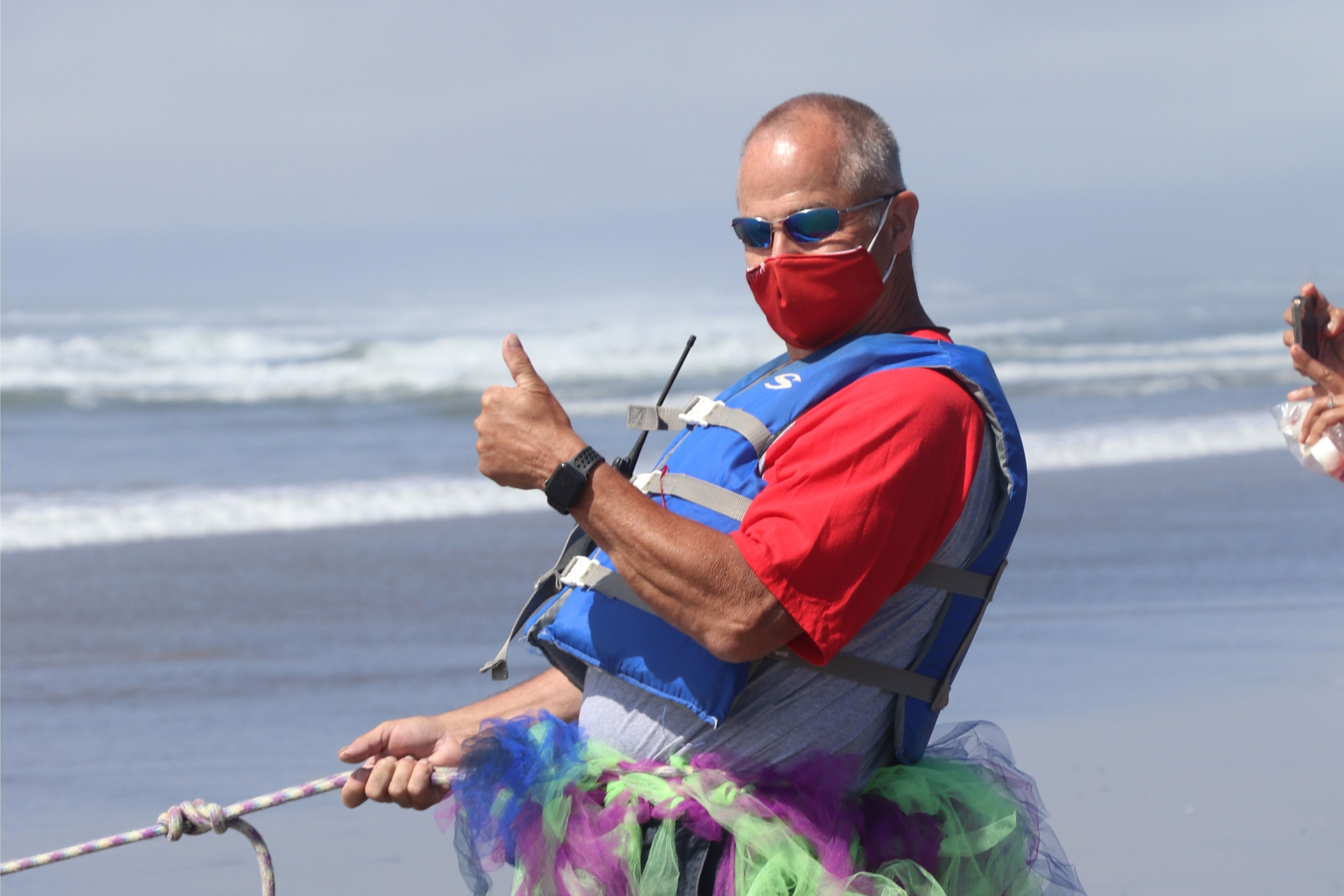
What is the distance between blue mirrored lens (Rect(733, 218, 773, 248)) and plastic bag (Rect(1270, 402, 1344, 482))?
1.01m

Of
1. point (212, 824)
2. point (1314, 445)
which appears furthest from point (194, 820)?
point (1314, 445)

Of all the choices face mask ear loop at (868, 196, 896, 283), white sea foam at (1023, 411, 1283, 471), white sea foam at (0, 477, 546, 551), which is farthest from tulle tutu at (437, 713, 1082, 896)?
white sea foam at (1023, 411, 1283, 471)

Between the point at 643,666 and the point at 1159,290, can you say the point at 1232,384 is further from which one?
the point at 1159,290

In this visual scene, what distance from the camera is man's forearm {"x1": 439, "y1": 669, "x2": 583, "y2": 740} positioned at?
237cm

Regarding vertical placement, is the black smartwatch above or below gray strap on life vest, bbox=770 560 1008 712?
above

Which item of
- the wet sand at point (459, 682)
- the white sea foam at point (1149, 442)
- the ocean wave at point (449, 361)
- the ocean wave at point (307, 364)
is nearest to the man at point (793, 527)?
the wet sand at point (459, 682)

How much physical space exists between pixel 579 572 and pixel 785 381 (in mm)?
425

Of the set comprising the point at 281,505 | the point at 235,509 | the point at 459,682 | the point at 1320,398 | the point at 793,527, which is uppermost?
the point at 793,527

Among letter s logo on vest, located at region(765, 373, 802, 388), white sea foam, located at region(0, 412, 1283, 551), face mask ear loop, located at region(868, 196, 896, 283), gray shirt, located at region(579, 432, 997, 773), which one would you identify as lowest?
white sea foam, located at region(0, 412, 1283, 551)

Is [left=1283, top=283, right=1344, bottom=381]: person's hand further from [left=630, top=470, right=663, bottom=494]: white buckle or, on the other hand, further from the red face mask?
[left=630, top=470, right=663, bottom=494]: white buckle

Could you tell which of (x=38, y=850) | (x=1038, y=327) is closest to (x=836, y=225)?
(x=38, y=850)

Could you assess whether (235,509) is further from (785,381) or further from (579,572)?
(785,381)

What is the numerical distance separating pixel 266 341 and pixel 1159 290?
31475mm

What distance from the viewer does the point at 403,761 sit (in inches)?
87.7
